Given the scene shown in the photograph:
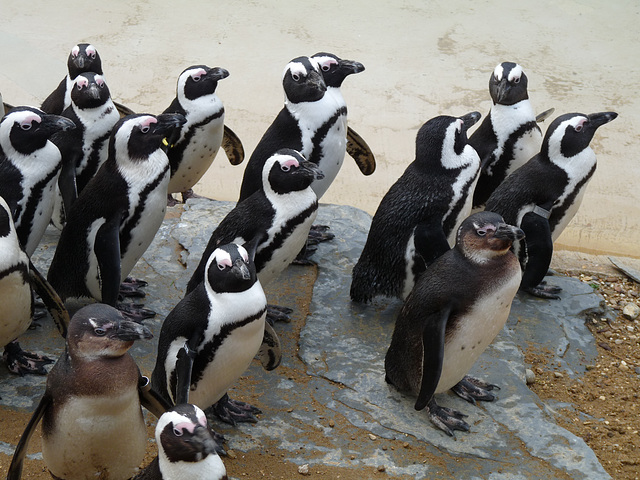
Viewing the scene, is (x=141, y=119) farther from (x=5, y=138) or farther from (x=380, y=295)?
(x=380, y=295)

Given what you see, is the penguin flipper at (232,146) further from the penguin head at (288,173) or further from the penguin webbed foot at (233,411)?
the penguin webbed foot at (233,411)

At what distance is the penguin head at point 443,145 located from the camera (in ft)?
13.9

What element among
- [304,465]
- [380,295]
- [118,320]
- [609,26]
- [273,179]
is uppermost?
[609,26]

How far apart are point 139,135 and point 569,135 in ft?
7.28

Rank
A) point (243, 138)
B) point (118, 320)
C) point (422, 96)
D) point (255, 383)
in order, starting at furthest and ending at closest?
point (422, 96) < point (243, 138) < point (255, 383) < point (118, 320)

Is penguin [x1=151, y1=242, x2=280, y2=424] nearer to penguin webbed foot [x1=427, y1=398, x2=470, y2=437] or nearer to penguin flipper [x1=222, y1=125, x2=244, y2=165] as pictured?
penguin webbed foot [x1=427, y1=398, x2=470, y2=437]

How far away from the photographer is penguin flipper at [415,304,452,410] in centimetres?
340

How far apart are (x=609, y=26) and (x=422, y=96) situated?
2.86m

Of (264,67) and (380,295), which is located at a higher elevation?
(264,67)

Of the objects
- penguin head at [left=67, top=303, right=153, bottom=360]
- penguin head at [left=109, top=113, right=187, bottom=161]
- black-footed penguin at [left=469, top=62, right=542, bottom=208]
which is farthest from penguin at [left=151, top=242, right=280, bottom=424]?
black-footed penguin at [left=469, top=62, right=542, bottom=208]

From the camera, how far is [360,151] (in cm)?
541

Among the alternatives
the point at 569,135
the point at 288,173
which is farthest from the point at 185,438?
the point at 569,135

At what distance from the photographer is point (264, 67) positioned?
845cm

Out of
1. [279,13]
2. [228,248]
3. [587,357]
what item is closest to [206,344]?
[228,248]
